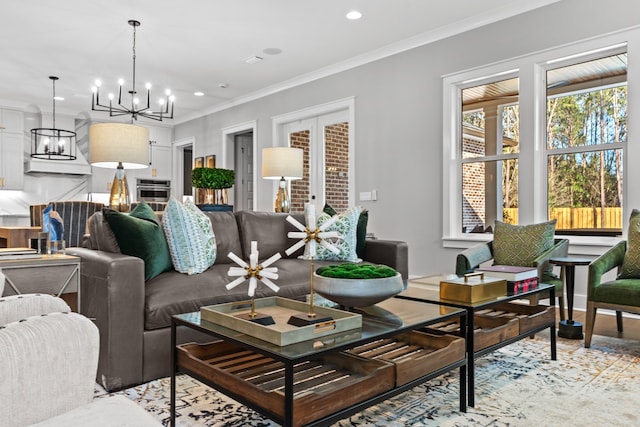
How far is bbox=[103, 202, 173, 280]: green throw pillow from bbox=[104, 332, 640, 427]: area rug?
2.01 feet

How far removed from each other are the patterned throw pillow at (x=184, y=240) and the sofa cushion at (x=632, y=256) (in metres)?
2.65

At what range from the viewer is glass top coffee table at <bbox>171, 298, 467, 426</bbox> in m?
1.28

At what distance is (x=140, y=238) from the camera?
245 cm

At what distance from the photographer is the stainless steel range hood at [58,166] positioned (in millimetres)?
8000

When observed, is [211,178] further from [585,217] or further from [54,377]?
[54,377]

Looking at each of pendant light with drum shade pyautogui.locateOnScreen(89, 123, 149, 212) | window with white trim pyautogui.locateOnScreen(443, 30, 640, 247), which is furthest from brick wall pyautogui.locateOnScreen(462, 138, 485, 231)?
pendant light with drum shade pyautogui.locateOnScreen(89, 123, 149, 212)

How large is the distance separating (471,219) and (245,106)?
4316mm

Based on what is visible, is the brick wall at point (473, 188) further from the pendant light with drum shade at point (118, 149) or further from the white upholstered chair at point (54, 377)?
the white upholstered chair at point (54, 377)

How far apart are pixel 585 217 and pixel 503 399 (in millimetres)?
2576

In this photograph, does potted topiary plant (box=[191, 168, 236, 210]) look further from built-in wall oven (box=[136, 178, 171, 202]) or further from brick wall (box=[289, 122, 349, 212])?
built-in wall oven (box=[136, 178, 171, 202])

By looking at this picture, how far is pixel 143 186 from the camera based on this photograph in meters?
9.21

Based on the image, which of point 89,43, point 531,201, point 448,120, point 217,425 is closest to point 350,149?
point 448,120

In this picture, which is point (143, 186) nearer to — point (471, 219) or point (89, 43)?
point (89, 43)

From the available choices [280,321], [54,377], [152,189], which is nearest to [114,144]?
[280,321]
